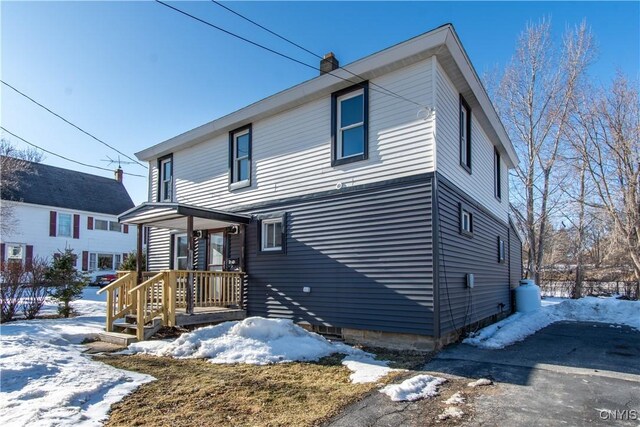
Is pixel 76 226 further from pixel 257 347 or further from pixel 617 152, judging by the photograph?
pixel 617 152

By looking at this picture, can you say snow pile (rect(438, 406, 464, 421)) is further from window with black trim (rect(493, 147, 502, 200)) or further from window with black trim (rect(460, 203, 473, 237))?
window with black trim (rect(493, 147, 502, 200))

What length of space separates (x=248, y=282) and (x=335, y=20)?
6488mm

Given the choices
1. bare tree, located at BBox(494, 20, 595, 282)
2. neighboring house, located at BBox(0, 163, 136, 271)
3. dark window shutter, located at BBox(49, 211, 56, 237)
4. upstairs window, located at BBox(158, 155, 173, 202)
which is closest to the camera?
upstairs window, located at BBox(158, 155, 173, 202)

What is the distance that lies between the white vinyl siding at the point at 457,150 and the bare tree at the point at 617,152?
30.9 ft

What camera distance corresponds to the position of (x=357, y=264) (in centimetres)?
810

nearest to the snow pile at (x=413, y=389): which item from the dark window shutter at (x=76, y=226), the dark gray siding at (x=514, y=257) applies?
the dark gray siding at (x=514, y=257)

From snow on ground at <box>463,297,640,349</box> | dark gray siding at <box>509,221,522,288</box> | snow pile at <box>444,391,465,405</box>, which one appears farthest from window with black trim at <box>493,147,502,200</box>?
snow pile at <box>444,391,465,405</box>

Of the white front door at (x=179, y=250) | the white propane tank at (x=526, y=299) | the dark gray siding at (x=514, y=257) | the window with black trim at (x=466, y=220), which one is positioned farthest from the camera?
the dark gray siding at (x=514, y=257)

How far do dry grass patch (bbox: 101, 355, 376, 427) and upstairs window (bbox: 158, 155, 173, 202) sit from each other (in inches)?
302

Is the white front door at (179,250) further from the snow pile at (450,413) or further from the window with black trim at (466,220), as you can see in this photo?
the snow pile at (450,413)

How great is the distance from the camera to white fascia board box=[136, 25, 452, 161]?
741 cm

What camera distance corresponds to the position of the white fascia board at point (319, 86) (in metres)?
7.41

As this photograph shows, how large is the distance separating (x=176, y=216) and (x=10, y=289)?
470cm

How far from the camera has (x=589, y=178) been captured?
2059 centimetres
